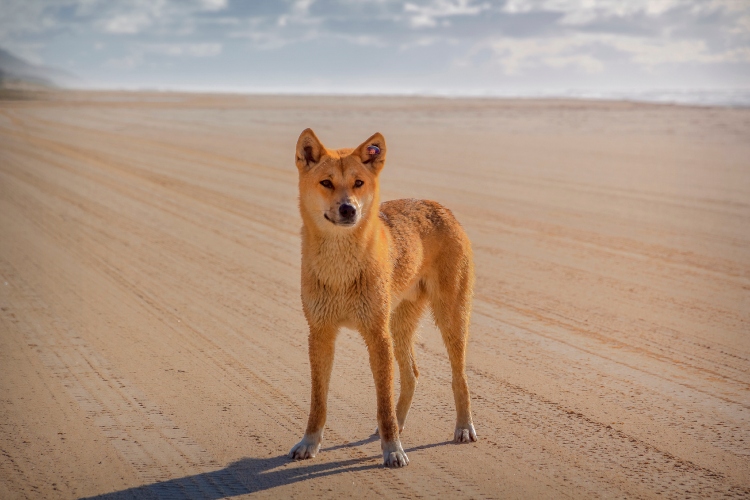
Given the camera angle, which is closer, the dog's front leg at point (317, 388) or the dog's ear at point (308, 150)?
the dog's ear at point (308, 150)

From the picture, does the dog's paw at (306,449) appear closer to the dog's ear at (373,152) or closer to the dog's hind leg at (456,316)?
the dog's hind leg at (456,316)

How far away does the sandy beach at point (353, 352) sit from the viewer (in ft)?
14.2

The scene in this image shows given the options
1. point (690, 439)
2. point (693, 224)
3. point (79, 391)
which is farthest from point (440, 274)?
point (693, 224)

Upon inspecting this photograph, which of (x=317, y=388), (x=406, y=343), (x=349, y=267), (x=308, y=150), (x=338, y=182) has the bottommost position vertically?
(x=317, y=388)

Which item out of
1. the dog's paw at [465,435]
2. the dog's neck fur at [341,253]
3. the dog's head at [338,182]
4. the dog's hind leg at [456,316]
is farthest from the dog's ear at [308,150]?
the dog's paw at [465,435]

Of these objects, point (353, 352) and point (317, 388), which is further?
point (353, 352)

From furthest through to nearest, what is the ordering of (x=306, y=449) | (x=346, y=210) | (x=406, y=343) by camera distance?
(x=406, y=343) → (x=306, y=449) → (x=346, y=210)

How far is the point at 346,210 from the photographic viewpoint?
13.6 feet

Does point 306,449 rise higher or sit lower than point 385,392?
lower

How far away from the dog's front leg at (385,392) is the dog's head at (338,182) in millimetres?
683

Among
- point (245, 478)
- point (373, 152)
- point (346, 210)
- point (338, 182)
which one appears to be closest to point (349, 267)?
point (346, 210)

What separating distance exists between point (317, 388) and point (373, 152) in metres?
1.47

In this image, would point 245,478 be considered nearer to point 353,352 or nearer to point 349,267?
point 349,267

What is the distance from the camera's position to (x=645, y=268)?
880 centimetres
